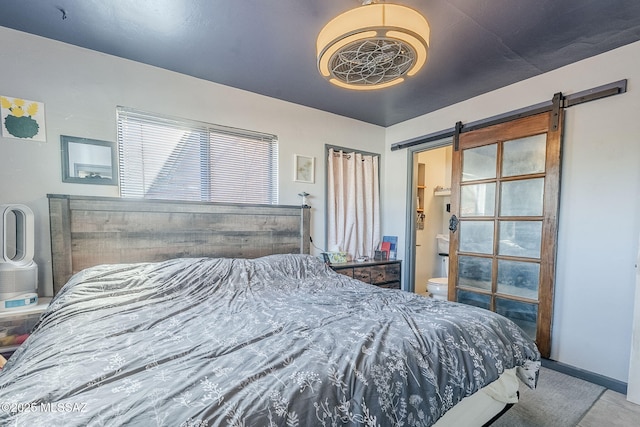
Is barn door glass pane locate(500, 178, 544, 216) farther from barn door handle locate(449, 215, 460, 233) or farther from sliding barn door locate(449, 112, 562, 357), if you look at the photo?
barn door handle locate(449, 215, 460, 233)

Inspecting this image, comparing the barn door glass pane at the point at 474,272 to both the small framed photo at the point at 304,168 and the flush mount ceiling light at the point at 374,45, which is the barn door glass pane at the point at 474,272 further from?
the flush mount ceiling light at the point at 374,45

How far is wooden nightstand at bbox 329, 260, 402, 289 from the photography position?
298 cm

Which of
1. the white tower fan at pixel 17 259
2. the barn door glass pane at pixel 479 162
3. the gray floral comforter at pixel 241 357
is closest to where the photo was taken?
the gray floral comforter at pixel 241 357

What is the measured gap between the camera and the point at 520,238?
2520 millimetres

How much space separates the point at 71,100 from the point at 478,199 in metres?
3.63

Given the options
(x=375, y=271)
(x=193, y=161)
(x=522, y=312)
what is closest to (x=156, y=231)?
(x=193, y=161)

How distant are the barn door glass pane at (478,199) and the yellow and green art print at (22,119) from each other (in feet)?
12.0

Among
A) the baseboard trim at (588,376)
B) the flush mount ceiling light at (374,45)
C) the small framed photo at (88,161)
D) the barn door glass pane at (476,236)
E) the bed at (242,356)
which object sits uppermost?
the flush mount ceiling light at (374,45)

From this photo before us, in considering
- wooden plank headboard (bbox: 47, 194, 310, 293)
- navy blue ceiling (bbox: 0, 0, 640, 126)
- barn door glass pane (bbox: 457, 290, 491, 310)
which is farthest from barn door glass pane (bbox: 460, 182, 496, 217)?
wooden plank headboard (bbox: 47, 194, 310, 293)

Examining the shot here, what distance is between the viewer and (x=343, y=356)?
106 centimetres

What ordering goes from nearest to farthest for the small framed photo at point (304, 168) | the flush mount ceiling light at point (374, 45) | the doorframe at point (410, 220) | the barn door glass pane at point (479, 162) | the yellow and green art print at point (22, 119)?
the flush mount ceiling light at point (374, 45), the yellow and green art print at point (22, 119), the barn door glass pane at point (479, 162), the small framed photo at point (304, 168), the doorframe at point (410, 220)

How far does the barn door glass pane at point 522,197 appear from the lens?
242 cm

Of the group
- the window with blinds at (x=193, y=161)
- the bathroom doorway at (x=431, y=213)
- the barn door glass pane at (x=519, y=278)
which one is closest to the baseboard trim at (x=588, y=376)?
the barn door glass pane at (x=519, y=278)

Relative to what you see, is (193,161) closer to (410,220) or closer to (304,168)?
(304,168)
